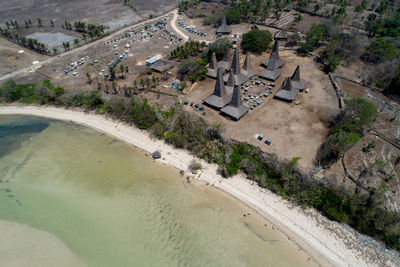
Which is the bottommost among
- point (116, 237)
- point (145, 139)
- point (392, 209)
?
point (116, 237)

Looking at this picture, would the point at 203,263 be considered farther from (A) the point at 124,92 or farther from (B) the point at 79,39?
(B) the point at 79,39

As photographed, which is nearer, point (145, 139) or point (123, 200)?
point (123, 200)

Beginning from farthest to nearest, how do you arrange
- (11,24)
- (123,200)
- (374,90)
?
(11,24) → (374,90) → (123,200)

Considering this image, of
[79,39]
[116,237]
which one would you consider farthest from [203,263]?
[79,39]

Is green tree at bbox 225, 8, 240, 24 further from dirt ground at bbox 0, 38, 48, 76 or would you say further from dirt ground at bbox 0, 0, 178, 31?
dirt ground at bbox 0, 38, 48, 76

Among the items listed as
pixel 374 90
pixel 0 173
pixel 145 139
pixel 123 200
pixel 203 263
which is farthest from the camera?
pixel 374 90

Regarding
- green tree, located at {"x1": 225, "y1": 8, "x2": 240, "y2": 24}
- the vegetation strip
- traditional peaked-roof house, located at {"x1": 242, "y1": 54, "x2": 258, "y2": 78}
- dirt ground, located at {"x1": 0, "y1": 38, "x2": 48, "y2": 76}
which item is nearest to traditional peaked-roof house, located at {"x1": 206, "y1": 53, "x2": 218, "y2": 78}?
traditional peaked-roof house, located at {"x1": 242, "y1": 54, "x2": 258, "y2": 78}

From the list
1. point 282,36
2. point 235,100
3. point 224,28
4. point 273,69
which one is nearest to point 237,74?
point 273,69

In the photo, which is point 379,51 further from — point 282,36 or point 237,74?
point 237,74
